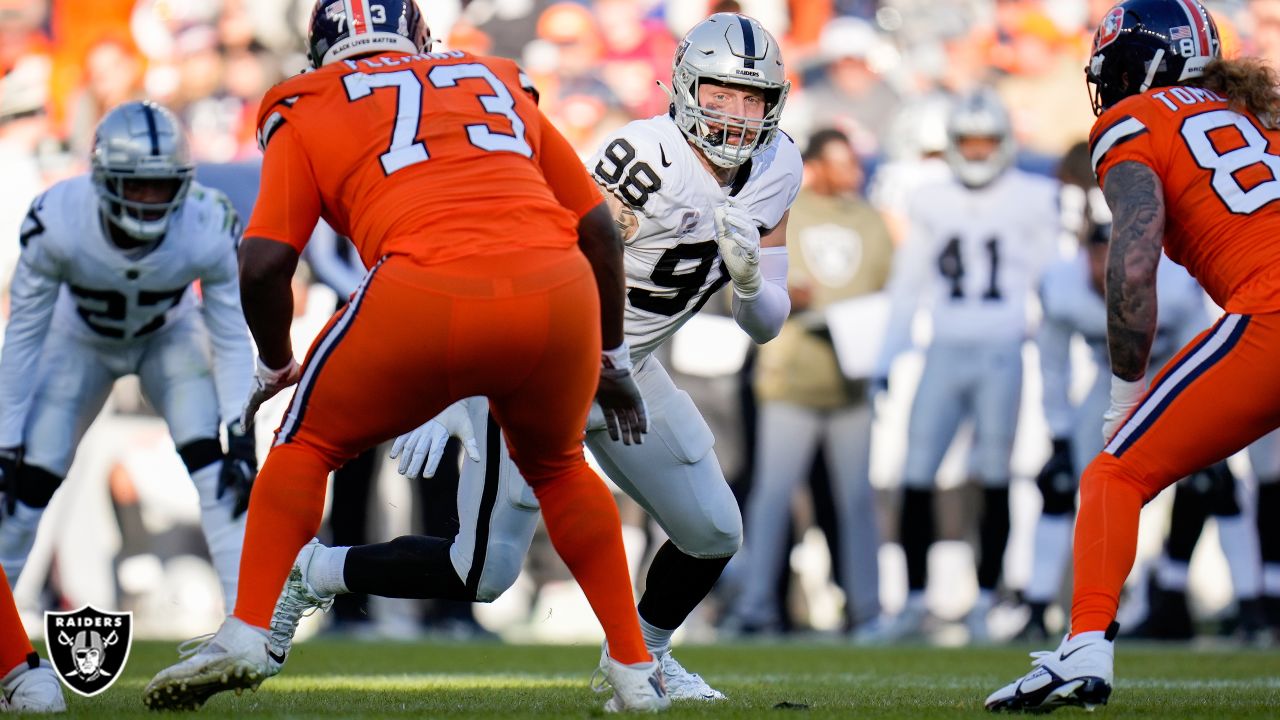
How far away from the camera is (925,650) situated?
22.6ft

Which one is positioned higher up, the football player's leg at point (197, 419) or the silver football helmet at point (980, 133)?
the silver football helmet at point (980, 133)

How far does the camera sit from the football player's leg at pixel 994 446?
308 inches

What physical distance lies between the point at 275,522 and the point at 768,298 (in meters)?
1.38

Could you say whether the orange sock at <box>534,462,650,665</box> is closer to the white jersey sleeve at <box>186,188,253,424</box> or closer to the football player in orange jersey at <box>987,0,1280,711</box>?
the football player in orange jersey at <box>987,0,1280,711</box>

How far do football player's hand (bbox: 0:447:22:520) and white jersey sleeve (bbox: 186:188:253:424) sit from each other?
699mm

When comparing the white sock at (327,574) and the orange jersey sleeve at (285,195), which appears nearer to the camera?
the orange jersey sleeve at (285,195)

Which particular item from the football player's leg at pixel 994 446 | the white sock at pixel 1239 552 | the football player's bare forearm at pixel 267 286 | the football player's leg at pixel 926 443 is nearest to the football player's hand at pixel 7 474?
the football player's bare forearm at pixel 267 286

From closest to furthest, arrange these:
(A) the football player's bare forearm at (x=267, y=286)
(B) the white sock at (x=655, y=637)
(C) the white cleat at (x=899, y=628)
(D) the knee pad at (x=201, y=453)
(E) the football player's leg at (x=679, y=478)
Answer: (A) the football player's bare forearm at (x=267, y=286) < (E) the football player's leg at (x=679, y=478) < (B) the white sock at (x=655, y=637) < (D) the knee pad at (x=201, y=453) < (C) the white cleat at (x=899, y=628)

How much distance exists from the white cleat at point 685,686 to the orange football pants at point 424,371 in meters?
1.07

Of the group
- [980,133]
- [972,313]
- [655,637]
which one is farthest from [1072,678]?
[980,133]

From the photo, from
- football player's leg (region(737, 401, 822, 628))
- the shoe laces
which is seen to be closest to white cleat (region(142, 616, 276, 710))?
the shoe laces

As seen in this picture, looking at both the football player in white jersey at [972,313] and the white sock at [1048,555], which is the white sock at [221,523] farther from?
the white sock at [1048,555]

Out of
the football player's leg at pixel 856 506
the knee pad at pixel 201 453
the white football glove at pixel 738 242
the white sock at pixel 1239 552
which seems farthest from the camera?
the football player's leg at pixel 856 506

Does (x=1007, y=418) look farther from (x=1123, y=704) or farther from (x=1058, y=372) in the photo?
(x=1123, y=704)
